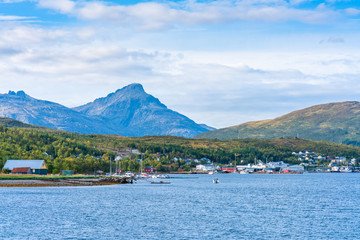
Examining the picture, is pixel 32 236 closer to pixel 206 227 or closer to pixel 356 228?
pixel 206 227

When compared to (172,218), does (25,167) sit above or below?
above

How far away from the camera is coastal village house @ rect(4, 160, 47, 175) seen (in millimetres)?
174450

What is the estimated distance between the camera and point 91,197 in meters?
112

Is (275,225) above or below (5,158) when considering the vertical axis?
below

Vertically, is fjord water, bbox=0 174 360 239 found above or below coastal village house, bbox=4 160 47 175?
below

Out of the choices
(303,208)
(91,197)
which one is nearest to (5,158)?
(91,197)

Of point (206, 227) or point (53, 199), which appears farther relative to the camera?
point (53, 199)

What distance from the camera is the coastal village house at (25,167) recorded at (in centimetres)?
17445

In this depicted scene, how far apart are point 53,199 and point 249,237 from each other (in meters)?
57.7

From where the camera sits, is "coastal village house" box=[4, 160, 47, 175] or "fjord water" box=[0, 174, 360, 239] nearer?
"fjord water" box=[0, 174, 360, 239]

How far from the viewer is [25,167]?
17575 cm

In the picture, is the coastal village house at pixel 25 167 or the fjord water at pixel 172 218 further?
the coastal village house at pixel 25 167

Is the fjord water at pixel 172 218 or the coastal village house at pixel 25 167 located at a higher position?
the coastal village house at pixel 25 167

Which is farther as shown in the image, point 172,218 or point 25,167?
point 25,167
